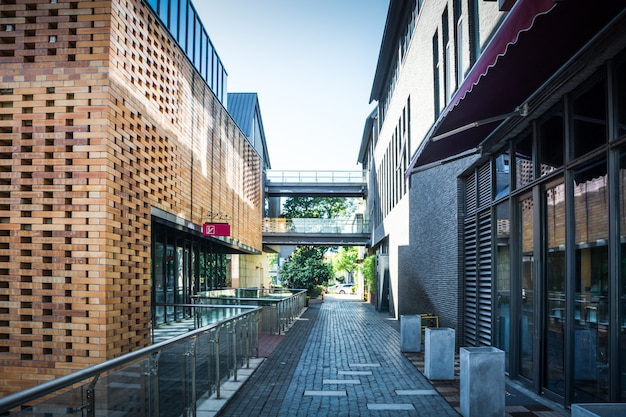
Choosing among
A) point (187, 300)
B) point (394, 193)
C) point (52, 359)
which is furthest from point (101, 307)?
point (394, 193)

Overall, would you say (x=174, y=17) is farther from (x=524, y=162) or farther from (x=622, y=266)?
(x=622, y=266)

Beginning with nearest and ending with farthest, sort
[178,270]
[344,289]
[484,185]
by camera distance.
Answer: [484,185] → [178,270] → [344,289]

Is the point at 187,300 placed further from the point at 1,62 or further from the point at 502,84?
the point at 502,84

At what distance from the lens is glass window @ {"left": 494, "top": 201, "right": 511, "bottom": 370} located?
A: 32.0 ft

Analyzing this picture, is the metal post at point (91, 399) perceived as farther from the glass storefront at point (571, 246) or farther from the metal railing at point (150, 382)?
the glass storefront at point (571, 246)

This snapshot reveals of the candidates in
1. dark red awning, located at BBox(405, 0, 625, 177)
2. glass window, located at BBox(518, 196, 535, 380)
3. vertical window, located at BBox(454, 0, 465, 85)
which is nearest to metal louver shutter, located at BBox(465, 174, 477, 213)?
vertical window, located at BBox(454, 0, 465, 85)

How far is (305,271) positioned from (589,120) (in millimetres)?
33066

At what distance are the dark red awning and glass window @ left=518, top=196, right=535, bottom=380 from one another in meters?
1.57

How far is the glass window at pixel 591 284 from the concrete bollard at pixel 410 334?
5761mm

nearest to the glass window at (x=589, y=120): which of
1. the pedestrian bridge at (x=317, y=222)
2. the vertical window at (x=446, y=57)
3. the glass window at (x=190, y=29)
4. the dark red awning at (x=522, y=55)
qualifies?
the dark red awning at (x=522, y=55)

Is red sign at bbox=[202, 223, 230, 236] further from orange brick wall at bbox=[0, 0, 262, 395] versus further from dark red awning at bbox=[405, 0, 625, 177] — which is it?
dark red awning at bbox=[405, 0, 625, 177]

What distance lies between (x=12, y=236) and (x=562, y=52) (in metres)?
7.53

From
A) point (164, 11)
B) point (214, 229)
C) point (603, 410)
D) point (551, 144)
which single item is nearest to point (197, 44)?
point (164, 11)

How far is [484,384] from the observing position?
21.5 feet
